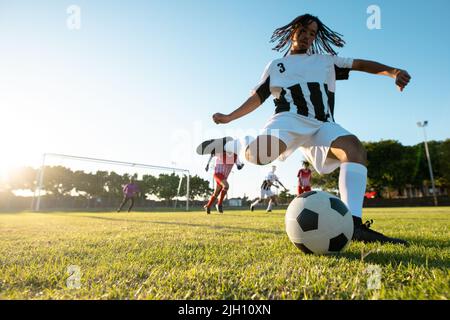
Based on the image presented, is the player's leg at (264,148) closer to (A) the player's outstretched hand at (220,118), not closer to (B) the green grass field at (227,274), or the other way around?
(A) the player's outstretched hand at (220,118)

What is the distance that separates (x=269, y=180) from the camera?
612 inches

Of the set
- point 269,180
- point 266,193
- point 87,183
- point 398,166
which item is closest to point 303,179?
point 269,180

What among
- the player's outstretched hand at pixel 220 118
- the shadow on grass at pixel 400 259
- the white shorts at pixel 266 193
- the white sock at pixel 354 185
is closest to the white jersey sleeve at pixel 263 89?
the player's outstretched hand at pixel 220 118

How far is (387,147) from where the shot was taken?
46.5 m

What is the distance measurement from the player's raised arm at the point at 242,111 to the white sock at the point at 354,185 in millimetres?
1239

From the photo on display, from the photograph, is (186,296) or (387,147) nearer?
(186,296)

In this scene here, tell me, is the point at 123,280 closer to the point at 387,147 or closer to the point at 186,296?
the point at 186,296

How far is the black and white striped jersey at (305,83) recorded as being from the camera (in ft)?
10.9

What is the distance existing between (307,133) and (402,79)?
1.04 meters

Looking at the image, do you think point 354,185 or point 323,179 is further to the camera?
point 323,179

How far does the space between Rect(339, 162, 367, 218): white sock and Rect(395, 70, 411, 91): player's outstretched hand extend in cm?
86

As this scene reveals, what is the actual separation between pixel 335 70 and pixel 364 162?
1214mm

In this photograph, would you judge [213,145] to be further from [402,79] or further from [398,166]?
[398,166]
